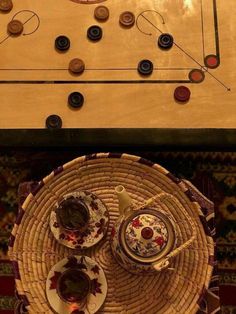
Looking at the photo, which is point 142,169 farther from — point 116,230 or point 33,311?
point 33,311

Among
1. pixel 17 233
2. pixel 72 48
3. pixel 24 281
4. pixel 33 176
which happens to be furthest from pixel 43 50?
pixel 24 281

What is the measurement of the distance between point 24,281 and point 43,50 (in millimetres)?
659

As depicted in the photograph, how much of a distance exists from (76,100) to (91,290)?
1.69ft

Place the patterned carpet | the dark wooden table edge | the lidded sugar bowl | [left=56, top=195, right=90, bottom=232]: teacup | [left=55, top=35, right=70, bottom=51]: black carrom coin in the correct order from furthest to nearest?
the patterned carpet, [left=55, top=35, right=70, bottom=51]: black carrom coin, the dark wooden table edge, [left=56, top=195, right=90, bottom=232]: teacup, the lidded sugar bowl

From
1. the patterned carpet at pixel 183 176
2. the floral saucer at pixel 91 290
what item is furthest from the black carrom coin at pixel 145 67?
the floral saucer at pixel 91 290

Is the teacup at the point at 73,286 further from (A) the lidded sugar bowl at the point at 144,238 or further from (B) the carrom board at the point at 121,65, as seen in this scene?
(B) the carrom board at the point at 121,65

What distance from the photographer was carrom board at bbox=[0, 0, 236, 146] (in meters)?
1.38

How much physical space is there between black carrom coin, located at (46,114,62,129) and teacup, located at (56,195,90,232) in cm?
24

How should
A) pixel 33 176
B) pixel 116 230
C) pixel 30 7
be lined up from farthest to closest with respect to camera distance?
1. pixel 33 176
2. pixel 30 7
3. pixel 116 230

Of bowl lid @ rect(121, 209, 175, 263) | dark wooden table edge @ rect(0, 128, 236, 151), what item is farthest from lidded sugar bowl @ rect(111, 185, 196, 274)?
dark wooden table edge @ rect(0, 128, 236, 151)

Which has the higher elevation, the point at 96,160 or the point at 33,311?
the point at 96,160

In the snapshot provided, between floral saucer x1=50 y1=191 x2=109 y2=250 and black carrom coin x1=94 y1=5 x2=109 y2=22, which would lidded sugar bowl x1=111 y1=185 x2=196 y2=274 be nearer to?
floral saucer x1=50 y1=191 x2=109 y2=250

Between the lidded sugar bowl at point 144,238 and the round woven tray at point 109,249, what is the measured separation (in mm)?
76

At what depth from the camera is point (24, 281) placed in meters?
1.15
